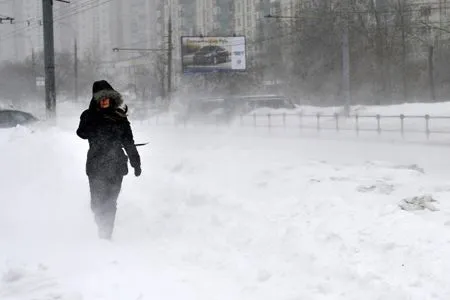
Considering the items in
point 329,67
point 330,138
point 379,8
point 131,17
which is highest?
point 131,17

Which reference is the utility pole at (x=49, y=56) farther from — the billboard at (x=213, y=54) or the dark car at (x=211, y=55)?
the dark car at (x=211, y=55)

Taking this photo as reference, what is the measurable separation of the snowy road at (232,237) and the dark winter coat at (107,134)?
0.80 m

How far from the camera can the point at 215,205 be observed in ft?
26.2

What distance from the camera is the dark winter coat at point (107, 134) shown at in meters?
6.31

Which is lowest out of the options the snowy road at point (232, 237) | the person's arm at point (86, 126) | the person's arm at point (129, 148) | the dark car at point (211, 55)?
the snowy road at point (232, 237)

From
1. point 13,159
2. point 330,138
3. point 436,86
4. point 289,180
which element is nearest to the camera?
point 289,180

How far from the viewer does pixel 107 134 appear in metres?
6.38

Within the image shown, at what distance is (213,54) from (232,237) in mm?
40247

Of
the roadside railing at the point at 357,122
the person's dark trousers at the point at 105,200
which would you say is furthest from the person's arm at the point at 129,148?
the roadside railing at the point at 357,122

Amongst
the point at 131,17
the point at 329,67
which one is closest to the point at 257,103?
the point at 329,67

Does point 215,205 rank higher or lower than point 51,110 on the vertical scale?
lower

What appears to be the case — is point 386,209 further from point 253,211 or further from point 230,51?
point 230,51

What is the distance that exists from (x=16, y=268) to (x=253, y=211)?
3124mm

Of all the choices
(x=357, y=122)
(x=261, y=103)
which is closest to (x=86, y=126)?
(x=357, y=122)
